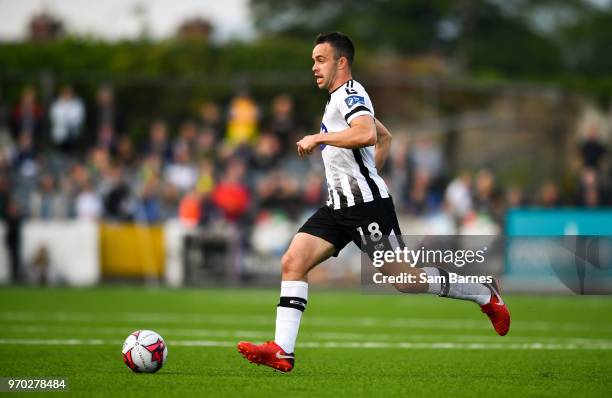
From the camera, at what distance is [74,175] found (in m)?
22.7

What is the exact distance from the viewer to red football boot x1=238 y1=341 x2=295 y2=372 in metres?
7.93

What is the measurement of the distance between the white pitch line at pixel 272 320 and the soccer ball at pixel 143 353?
202 inches

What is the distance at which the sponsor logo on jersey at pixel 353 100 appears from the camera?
8.01 meters

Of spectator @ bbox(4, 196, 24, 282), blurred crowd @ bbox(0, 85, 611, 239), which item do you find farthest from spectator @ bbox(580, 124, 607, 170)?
spectator @ bbox(4, 196, 24, 282)

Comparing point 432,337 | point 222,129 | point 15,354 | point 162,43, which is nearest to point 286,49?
point 162,43

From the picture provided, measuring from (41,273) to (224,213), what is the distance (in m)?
3.83

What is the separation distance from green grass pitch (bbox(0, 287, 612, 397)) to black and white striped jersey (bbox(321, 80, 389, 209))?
1391 mm

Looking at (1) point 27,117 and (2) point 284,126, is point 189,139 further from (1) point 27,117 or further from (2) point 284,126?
(1) point 27,117

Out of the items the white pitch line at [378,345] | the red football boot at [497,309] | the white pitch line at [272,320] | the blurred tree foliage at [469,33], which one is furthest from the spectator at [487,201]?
the blurred tree foliage at [469,33]

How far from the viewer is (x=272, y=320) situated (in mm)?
13820

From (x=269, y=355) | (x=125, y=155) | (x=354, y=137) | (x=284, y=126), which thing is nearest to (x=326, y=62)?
(x=354, y=137)

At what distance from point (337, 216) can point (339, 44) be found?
1.33 metres

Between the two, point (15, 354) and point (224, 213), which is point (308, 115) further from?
point (15, 354)

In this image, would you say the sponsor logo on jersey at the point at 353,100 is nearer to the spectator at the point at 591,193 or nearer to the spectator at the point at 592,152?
the spectator at the point at 591,193
